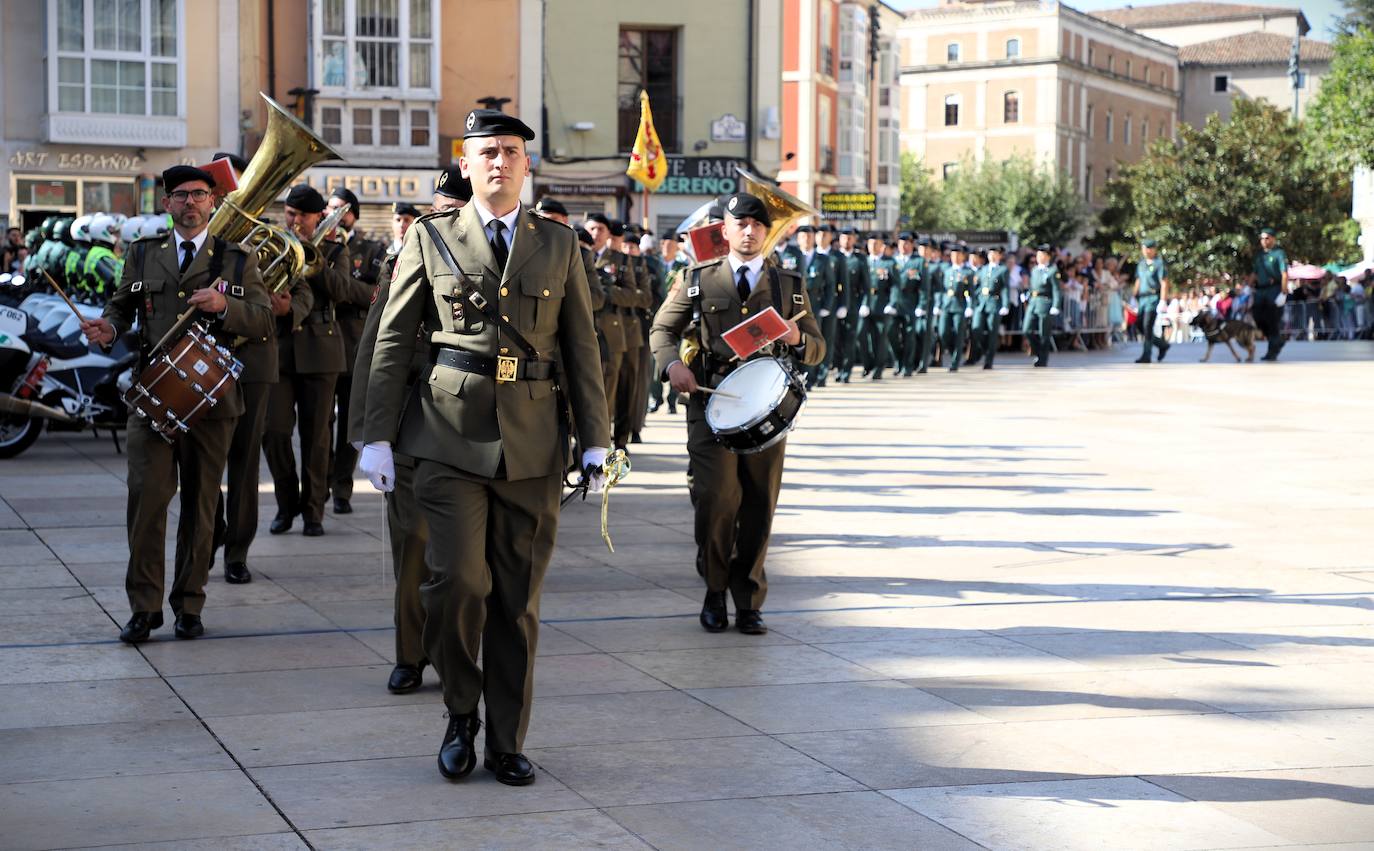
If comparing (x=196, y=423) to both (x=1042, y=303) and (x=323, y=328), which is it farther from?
(x=1042, y=303)

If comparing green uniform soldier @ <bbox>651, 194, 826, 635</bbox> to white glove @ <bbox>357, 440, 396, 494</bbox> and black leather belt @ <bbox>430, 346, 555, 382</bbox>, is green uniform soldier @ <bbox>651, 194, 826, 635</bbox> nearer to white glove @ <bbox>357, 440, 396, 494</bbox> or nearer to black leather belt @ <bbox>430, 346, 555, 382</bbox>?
black leather belt @ <bbox>430, 346, 555, 382</bbox>

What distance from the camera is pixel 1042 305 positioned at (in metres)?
30.5

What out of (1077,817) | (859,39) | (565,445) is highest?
(859,39)

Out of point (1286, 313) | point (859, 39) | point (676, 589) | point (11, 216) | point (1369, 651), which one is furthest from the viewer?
point (859, 39)

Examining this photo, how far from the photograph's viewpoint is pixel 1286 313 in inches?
1681

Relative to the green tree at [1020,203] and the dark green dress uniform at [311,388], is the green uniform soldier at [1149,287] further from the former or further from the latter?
the green tree at [1020,203]

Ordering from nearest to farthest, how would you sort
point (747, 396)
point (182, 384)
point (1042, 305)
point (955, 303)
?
point (182, 384), point (747, 396), point (955, 303), point (1042, 305)

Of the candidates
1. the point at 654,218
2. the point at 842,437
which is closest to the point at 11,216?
the point at 654,218

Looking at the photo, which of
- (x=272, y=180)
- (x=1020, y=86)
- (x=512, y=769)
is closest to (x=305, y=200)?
(x=272, y=180)

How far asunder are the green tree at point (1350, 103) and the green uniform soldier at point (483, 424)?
102ft

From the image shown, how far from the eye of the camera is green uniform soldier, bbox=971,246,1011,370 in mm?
29734

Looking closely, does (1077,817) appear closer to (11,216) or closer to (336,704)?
(336,704)

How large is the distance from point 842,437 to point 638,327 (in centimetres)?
284

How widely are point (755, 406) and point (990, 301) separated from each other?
73.9ft
